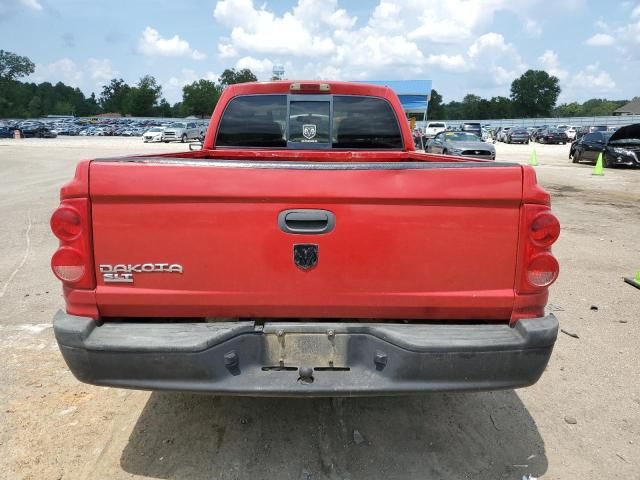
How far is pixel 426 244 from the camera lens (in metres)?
2.53

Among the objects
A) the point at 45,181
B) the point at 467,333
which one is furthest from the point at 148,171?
the point at 45,181

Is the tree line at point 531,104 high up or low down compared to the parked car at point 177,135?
up

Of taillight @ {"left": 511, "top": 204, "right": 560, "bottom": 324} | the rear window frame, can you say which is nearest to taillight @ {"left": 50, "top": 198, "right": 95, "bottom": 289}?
taillight @ {"left": 511, "top": 204, "right": 560, "bottom": 324}

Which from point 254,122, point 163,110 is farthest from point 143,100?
point 254,122

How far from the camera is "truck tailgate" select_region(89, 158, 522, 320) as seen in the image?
248cm

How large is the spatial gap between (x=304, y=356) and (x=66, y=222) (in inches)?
50.8

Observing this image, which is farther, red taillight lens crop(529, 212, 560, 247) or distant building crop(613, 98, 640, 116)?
distant building crop(613, 98, 640, 116)

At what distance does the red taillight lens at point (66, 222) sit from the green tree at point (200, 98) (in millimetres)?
126441

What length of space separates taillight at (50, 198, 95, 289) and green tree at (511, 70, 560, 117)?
149 meters

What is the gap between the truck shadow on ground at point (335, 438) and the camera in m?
2.95

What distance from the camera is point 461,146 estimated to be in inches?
840

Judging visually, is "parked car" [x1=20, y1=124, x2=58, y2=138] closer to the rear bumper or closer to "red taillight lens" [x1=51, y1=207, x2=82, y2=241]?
"red taillight lens" [x1=51, y1=207, x2=82, y2=241]

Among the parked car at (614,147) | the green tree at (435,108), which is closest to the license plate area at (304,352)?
the parked car at (614,147)

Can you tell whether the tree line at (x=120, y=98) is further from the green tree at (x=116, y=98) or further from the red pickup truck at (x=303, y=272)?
the red pickup truck at (x=303, y=272)
